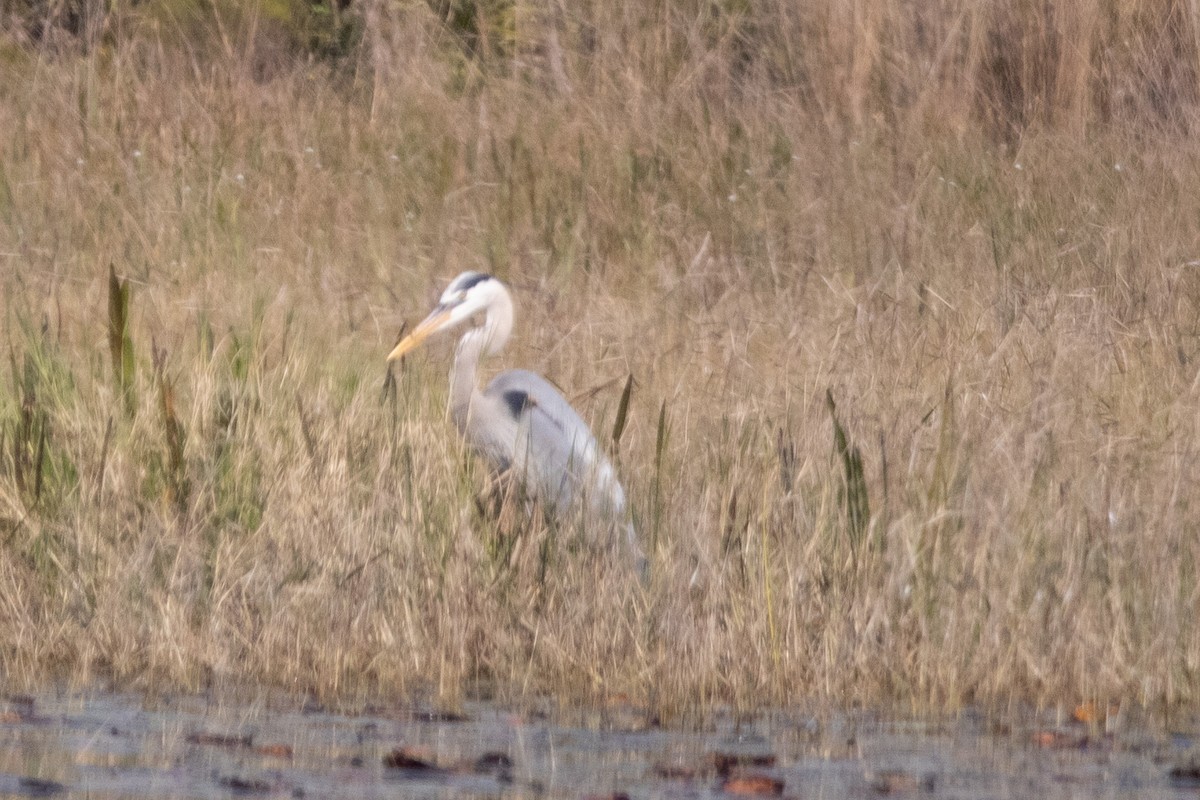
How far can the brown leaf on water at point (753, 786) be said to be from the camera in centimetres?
313

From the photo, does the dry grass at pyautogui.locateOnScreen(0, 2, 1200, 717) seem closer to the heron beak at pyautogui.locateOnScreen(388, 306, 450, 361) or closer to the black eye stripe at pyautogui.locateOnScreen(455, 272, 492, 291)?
the heron beak at pyautogui.locateOnScreen(388, 306, 450, 361)

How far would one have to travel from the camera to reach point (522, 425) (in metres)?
4.84

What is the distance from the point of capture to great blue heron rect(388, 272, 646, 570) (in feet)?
14.6

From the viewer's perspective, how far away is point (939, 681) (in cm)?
378

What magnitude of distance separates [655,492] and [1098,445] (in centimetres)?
123

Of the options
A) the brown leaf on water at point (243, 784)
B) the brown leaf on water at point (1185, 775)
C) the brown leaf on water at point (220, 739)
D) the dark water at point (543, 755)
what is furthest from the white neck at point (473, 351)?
the brown leaf on water at point (1185, 775)

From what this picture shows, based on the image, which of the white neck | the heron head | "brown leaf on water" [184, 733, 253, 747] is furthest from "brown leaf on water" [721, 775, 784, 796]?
the heron head

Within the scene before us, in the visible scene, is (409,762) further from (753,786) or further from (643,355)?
(643,355)

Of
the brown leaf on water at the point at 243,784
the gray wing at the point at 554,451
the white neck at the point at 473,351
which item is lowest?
the brown leaf on water at the point at 243,784

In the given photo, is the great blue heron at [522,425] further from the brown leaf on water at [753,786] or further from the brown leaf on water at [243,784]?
the brown leaf on water at [243,784]

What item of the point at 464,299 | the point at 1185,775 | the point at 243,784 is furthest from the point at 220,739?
the point at 464,299

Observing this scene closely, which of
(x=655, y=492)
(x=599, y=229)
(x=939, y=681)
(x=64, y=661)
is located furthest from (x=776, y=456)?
(x=599, y=229)

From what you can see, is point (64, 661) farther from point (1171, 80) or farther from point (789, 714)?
point (1171, 80)

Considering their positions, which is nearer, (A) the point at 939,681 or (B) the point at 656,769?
(B) the point at 656,769
